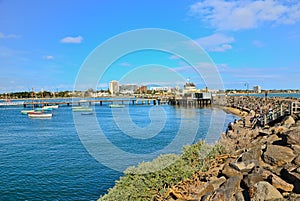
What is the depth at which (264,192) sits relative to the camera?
273 inches

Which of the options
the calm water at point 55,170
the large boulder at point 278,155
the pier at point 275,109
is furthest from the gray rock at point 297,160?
the calm water at point 55,170

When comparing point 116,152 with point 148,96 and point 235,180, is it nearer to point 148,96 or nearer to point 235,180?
point 235,180

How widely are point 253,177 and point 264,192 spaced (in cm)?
Result: 94

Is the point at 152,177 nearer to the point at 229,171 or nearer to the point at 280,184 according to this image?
the point at 229,171

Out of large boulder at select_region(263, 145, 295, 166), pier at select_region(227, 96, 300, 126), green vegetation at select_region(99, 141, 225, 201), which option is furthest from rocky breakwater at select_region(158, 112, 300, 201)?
pier at select_region(227, 96, 300, 126)

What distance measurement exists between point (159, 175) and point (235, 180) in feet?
8.81

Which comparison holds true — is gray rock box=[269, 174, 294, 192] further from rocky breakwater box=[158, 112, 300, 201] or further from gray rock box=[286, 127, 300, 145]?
gray rock box=[286, 127, 300, 145]

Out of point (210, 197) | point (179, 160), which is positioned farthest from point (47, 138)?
point (210, 197)

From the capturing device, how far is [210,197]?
794 cm

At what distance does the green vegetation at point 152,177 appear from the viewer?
9078mm

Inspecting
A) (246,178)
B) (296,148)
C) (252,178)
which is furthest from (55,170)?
(296,148)

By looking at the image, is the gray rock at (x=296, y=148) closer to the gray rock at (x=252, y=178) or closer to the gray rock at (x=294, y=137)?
the gray rock at (x=294, y=137)

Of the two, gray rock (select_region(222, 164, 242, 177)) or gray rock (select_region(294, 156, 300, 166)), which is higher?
gray rock (select_region(294, 156, 300, 166))

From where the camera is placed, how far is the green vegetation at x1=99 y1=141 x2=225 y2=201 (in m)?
9.08
